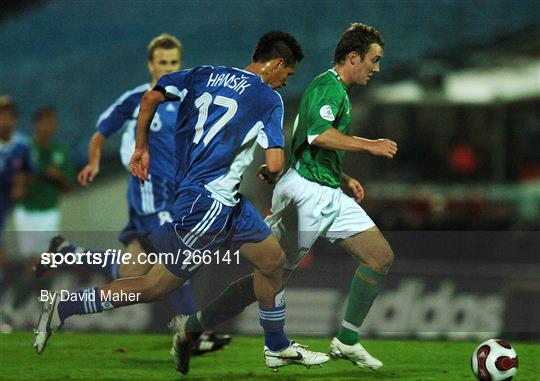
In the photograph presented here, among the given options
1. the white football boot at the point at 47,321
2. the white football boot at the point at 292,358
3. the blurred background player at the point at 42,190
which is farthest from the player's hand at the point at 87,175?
the blurred background player at the point at 42,190

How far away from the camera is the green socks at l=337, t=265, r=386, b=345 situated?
5.60m

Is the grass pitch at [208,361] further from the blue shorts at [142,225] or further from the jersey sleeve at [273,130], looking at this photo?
the jersey sleeve at [273,130]

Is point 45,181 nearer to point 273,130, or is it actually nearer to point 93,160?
point 93,160

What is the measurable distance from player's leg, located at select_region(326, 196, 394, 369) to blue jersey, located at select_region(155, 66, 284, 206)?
0.64 metres

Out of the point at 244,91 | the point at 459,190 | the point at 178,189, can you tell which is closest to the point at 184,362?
the point at 178,189

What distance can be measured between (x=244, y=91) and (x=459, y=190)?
508 centimetres

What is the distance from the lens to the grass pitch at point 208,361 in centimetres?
557

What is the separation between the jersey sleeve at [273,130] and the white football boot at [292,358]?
1.07m

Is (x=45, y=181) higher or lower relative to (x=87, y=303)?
lower

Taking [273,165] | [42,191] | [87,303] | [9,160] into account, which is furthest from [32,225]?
[273,165]

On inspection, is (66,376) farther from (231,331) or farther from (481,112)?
(481,112)

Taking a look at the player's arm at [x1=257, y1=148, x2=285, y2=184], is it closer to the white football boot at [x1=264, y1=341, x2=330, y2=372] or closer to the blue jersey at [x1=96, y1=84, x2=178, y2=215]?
the white football boot at [x1=264, y1=341, x2=330, y2=372]

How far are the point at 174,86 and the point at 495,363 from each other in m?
2.05

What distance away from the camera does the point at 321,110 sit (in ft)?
17.4
